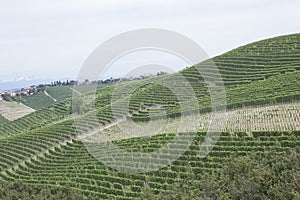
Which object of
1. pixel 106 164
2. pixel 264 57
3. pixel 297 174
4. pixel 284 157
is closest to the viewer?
pixel 297 174

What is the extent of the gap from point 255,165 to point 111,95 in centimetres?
3700

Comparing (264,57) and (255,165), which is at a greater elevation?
(264,57)

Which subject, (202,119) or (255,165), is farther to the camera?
(202,119)

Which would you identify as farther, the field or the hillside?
the field

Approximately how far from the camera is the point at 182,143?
23.9m

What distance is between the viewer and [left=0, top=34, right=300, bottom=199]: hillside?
63.4ft

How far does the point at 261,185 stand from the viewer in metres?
15.0

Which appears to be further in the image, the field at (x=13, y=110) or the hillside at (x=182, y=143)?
the field at (x=13, y=110)

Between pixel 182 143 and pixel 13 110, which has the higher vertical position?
pixel 13 110

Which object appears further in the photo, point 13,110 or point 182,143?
point 13,110

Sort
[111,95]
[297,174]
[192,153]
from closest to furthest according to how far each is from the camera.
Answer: [297,174] < [192,153] < [111,95]

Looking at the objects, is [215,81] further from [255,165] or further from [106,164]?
[255,165]

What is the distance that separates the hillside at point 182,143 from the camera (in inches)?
761

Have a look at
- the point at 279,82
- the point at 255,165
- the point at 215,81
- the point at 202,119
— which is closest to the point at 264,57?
the point at 215,81
